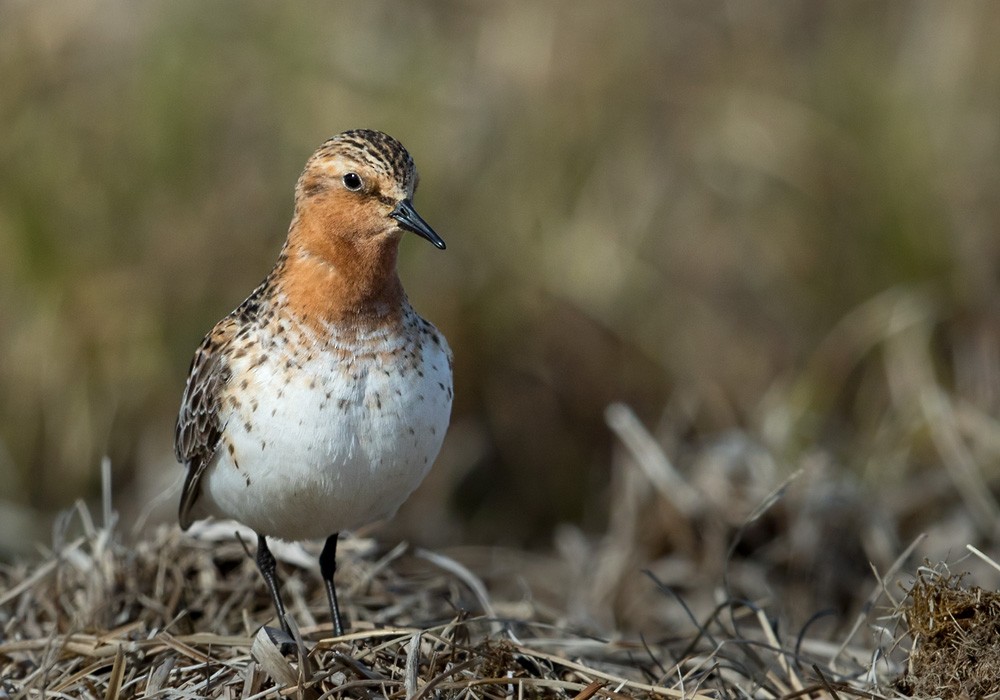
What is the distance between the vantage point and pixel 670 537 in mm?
7062

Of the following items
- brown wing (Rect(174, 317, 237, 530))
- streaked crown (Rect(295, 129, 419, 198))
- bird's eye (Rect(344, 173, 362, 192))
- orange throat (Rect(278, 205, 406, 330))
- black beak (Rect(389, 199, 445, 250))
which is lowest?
brown wing (Rect(174, 317, 237, 530))

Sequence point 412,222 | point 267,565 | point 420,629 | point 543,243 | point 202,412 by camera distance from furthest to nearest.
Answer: point 543,243
point 267,565
point 202,412
point 412,222
point 420,629

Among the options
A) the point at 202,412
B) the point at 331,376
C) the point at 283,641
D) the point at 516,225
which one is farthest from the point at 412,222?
the point at 516,225

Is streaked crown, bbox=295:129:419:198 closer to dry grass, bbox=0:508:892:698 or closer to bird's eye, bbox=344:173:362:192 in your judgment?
bird's eye, bbox=344:173:362:192

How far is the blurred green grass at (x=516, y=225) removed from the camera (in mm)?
8266

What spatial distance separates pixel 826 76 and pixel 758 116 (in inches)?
23.5

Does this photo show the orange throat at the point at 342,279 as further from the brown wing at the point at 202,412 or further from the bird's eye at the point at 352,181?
the brown wing at the point at 202,412

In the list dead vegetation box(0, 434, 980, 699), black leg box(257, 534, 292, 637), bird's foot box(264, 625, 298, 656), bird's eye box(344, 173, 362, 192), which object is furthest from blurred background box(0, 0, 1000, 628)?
bird's eye box(344, 173, 362, 192)

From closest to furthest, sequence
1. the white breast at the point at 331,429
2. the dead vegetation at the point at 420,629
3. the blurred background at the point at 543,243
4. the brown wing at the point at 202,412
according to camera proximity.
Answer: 1. the dead vegetation at the point at 420,629
2. the white breast at the point at 331,429
3. the brown wing at the point at 202,412
4. the blurred background at the point at 543,243

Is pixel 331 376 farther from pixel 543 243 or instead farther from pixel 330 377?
pixel 543 243

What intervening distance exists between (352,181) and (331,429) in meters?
0.85

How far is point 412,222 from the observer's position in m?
4.53

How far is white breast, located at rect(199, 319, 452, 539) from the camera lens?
4.39m

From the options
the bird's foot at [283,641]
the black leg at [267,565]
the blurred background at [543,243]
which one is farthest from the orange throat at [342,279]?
the blurred background at [543,243]
